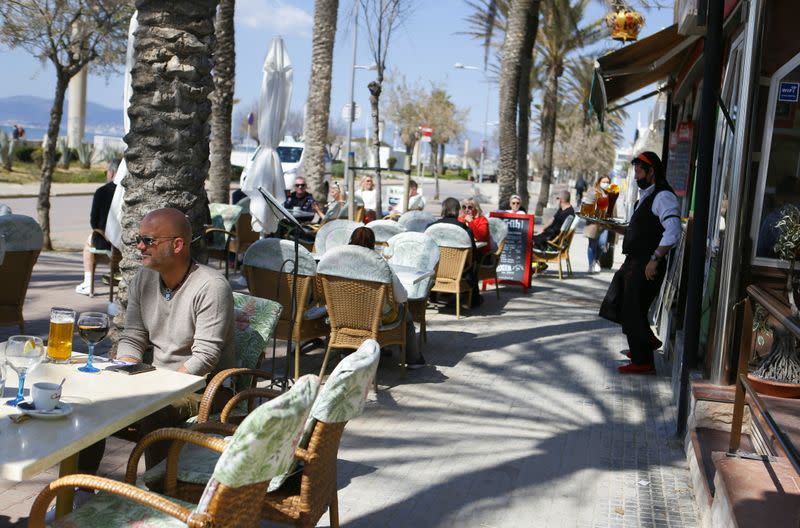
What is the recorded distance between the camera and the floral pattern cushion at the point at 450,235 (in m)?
10.5

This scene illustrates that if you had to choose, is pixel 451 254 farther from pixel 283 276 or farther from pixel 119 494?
pixel 119 494

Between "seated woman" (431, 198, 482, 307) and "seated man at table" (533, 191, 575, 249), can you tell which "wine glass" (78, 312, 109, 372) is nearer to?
"seated woman" (431, 198, 482, 307)

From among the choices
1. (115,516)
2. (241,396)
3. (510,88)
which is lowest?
(115,516)

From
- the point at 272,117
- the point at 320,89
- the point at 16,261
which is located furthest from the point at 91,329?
the point at 320,89

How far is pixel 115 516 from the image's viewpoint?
3.11m

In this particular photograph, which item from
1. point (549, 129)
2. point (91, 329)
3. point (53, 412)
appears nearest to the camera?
point (53, 412)

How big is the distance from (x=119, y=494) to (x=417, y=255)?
6.34 meters

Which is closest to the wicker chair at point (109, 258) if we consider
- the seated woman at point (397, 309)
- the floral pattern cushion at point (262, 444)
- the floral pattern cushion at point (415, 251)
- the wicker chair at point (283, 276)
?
the floral pattern cushion at point (415, 251)

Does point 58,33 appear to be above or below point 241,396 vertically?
above

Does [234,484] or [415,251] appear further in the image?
[415,251]

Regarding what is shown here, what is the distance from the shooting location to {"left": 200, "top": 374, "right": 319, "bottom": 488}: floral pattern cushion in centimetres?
275

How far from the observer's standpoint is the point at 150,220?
4.39 metres

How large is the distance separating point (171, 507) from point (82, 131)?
4982 centimetres

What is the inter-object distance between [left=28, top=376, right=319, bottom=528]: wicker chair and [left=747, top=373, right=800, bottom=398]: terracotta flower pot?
3.62m
